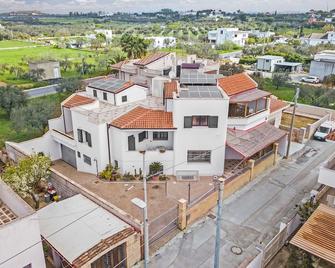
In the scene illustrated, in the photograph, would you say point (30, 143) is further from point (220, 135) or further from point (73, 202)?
point (220, 135)

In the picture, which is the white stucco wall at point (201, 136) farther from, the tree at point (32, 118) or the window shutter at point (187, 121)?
the tree at point (32, 118)

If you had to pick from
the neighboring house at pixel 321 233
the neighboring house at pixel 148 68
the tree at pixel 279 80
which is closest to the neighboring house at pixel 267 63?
the tree at pixel 279 80

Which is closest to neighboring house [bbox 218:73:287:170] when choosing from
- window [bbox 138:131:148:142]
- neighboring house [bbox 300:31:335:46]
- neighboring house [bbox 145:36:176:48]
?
window [bbox 138:131:148:142]

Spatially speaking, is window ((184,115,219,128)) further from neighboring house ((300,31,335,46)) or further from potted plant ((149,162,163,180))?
neighboring house ((300,31,335,46))

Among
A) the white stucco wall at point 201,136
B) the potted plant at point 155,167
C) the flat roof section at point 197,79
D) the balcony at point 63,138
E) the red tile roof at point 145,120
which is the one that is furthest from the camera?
the flat roof section at point 197,79

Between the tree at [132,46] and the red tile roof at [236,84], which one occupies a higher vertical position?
the tree at [132,46]

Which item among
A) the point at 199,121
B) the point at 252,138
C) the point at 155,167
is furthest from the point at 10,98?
the point at 252,138
